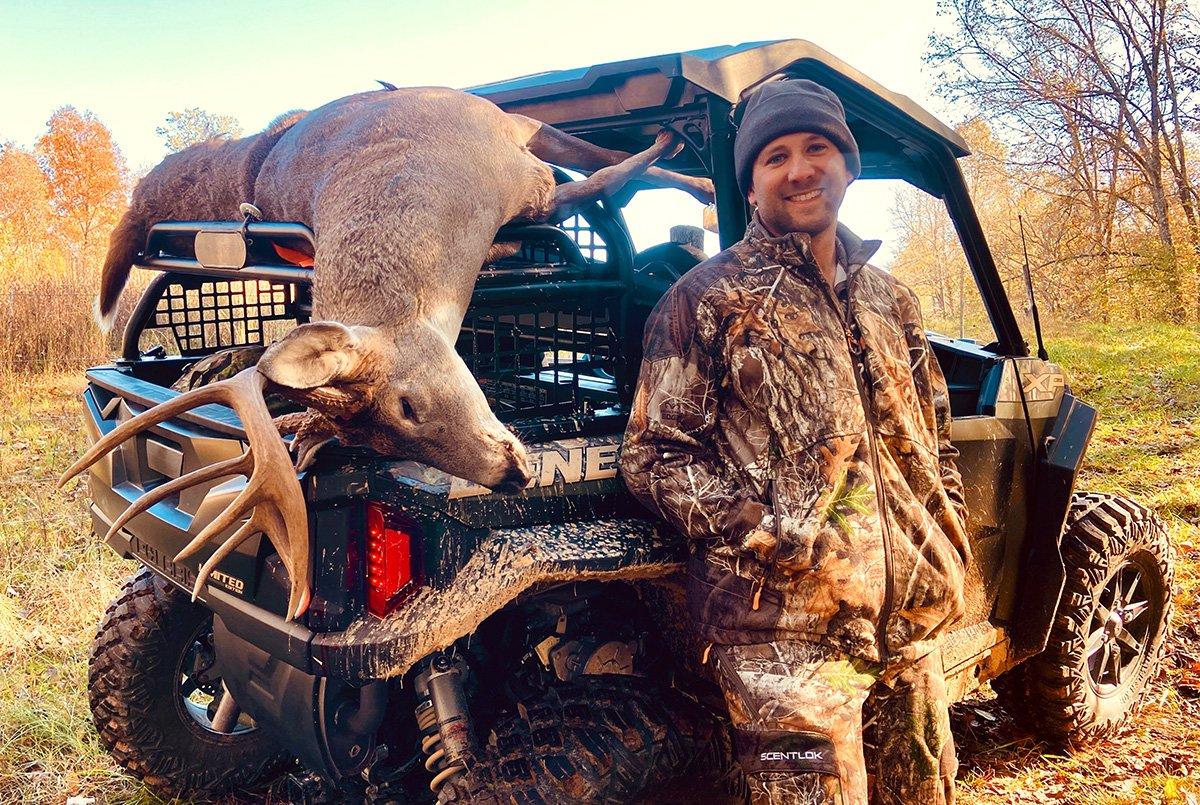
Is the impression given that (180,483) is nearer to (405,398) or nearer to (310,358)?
(310,358)

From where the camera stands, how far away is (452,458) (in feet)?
7.15

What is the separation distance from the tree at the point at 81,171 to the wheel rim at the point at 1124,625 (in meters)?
35.7

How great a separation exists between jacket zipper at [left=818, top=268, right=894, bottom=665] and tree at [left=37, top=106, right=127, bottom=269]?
→ 3603cm

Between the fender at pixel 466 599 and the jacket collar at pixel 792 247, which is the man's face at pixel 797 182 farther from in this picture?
the fender at pixel 466 599

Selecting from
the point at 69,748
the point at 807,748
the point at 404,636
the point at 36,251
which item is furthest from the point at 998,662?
the point at 36,251

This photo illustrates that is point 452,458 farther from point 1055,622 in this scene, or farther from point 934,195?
point 1055,622

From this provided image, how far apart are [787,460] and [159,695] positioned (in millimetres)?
2457

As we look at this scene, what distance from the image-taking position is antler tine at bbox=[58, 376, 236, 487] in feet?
5.75

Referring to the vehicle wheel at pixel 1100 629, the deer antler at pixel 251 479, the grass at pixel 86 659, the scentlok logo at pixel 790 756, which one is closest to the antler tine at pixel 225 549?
the deer antler at pixel 251 479

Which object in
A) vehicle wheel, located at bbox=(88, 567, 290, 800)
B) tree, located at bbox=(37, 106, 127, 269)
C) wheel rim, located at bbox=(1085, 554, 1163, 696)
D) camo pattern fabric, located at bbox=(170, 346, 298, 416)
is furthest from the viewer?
tree, located at bbox=(37, 106, 127, 269)

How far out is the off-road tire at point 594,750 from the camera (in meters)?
2.15

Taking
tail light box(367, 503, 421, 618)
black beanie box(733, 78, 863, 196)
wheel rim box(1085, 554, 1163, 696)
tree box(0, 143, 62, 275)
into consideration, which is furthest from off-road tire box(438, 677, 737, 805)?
tree box(0, 143, 62, 275)

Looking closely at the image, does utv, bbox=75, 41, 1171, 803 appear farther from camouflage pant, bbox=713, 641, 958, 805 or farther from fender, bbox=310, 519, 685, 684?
camouflage pant, bbox=713, 641, 958, 805

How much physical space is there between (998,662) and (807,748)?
1.60 metres
